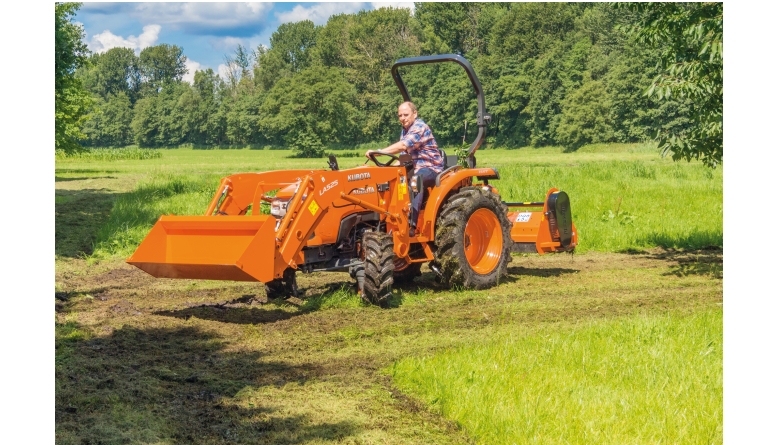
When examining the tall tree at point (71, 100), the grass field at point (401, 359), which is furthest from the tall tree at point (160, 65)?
the grass field at point (401, 359)

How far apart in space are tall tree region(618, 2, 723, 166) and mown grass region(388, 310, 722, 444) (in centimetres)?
352

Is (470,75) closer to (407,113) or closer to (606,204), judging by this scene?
(407,113)

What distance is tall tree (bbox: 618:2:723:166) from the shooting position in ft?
31.0

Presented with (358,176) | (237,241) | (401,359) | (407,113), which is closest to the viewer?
(401,359)

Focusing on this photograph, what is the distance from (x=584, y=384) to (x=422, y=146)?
14.9 feet

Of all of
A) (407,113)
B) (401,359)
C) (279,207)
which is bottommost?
(401,359)

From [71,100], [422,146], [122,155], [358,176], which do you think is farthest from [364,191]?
[122,155]

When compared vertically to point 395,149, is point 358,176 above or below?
below

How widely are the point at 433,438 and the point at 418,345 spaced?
2.16m

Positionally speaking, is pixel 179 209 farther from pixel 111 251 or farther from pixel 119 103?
pixel 119 103

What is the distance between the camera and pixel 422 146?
9555 millimetres

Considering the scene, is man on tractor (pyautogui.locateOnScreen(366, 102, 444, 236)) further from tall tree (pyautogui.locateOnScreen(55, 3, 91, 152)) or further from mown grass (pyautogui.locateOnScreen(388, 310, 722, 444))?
tall tree (pyautogui.locateOnScreen(55, 3, 91, 152))

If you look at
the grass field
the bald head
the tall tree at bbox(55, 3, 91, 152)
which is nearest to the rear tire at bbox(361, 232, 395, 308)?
the grass field

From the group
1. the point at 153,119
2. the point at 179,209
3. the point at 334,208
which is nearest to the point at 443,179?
the point at 334,208
